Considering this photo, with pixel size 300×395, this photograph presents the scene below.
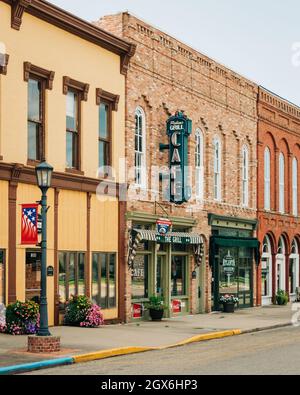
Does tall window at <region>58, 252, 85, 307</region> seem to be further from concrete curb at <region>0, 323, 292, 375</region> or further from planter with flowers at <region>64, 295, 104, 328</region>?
concrete curb at <region>0, 323, 292, 375</region>

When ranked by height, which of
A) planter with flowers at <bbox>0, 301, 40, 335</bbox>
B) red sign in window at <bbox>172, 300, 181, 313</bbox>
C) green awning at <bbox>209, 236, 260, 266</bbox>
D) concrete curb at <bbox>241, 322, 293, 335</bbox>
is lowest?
concrete curb at <bbox>241, 322, 293, 335</bbox>

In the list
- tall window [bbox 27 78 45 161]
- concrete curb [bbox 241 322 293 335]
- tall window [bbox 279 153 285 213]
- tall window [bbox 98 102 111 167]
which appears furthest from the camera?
tall window [bbox 279 153 285 213]

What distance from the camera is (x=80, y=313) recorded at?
79.5 ft

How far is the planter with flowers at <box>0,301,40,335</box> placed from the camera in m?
21.6

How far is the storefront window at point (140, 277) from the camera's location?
93.2 ft

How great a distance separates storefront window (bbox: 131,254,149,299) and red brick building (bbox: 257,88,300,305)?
423 inches

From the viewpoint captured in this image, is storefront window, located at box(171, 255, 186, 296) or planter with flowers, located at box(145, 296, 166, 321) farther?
storefront window, located at box(171, 255, 186, 296)

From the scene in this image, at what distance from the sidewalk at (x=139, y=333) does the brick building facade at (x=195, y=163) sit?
153 cm

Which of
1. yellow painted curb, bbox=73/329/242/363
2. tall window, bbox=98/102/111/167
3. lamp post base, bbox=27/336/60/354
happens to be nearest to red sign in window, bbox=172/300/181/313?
yellow painted curb, bbox=73/329/242/363

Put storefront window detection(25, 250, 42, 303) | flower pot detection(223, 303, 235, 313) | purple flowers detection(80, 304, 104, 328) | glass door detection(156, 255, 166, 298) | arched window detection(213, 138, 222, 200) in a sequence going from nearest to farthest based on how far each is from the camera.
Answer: storefront window detection(25, 250, 42, 303)
purple flowers detection(80, 304, 104, 328)
glass door detection(156, 255, 166, 298)
flower pot detection(223, 303, 235, 313)
arched window detection(213, 138, 222, 200)

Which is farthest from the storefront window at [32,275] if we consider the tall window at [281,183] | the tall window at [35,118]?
the tall window at [281,183]

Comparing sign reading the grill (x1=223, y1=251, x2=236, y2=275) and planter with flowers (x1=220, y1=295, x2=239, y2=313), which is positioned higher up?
sign reading the grill (x1=223, y1=251, x2=236, y2=275)
